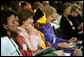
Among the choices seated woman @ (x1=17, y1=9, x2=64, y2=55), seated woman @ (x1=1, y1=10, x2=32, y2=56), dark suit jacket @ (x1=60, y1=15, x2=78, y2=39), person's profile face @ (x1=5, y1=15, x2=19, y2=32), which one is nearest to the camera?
seated woman @ (x1=1, y1=10, x2=32, y2=56)

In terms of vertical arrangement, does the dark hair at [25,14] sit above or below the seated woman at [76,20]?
above

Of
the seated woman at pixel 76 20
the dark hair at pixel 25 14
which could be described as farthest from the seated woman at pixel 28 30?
the seated woman at pixel 76 20

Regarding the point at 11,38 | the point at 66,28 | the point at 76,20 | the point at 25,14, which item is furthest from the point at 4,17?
the point at 76,20

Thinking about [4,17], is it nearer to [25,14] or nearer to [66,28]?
[25,14]

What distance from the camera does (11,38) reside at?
1672mm

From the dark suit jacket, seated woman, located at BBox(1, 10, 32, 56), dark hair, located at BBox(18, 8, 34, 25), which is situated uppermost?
dark hair, located at BBox(18, 8, 34, 25)

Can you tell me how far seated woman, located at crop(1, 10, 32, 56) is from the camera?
157 centimetres

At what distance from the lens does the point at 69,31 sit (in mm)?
3324

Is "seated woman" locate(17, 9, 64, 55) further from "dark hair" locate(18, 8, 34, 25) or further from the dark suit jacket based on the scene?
the dark suit jacket

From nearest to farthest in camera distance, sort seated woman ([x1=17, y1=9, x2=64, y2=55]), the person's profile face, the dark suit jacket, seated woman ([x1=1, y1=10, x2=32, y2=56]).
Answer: seated woman ([x1=1, y1=10, x2=32, y2=56]) < the person's profile face < seated woman ([x1=17, y1=9, x2=64, y2=55]) < the dark suit jacket

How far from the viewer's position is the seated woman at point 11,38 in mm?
1566

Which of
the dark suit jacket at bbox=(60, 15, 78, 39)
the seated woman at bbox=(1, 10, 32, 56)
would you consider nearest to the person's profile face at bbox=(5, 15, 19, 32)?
the seated woman at bbox=(1, 10, 32, 56)

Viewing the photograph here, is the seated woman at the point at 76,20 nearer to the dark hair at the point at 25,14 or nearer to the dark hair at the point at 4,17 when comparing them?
the dark hair at the point at 25,14

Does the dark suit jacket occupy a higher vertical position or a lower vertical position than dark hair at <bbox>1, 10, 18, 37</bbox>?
lower
